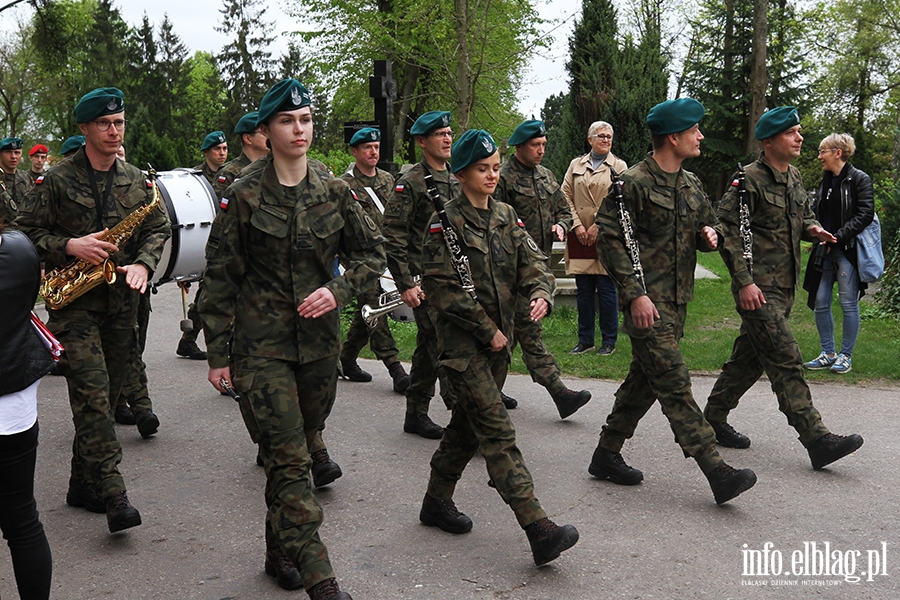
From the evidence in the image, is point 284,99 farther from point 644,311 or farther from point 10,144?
point 10,144

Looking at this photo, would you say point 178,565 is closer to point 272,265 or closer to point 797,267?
point 272,265

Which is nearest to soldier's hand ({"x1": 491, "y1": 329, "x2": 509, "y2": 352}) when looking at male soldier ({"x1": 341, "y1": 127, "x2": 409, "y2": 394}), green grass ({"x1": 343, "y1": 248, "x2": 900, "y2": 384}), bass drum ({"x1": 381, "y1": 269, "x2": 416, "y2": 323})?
male soldier ({"x1": 341, "y1": 127, "x2": 409, "y2": 394})

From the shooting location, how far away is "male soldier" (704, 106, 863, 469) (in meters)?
6.00

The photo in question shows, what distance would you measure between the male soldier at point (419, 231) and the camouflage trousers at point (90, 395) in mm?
2139

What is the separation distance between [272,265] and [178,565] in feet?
5.43

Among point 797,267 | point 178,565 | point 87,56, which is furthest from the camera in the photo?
point 87,56

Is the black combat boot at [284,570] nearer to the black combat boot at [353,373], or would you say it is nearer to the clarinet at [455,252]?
the clarinet at [455,252]

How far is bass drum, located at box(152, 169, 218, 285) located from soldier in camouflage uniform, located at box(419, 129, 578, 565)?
357 cm

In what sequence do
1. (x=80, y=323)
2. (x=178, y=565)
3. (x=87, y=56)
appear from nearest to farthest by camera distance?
(x=178, y=565) → (x=80, y=323) → (x=87, y=56)

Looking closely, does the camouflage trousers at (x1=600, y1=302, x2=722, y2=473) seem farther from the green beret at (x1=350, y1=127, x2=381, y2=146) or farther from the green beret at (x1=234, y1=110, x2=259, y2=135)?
the green beret at (x1=234, y1=110, x2=259, y2=135)

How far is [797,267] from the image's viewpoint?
21.0 feet

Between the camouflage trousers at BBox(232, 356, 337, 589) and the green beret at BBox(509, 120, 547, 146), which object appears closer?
the camouflage trousers at BBox(232, 356, 337, 589)

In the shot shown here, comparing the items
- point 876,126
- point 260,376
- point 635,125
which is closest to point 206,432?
point 260,376

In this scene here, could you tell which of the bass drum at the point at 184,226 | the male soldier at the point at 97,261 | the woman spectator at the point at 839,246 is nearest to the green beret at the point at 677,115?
the male soldier at the point at 97,261
